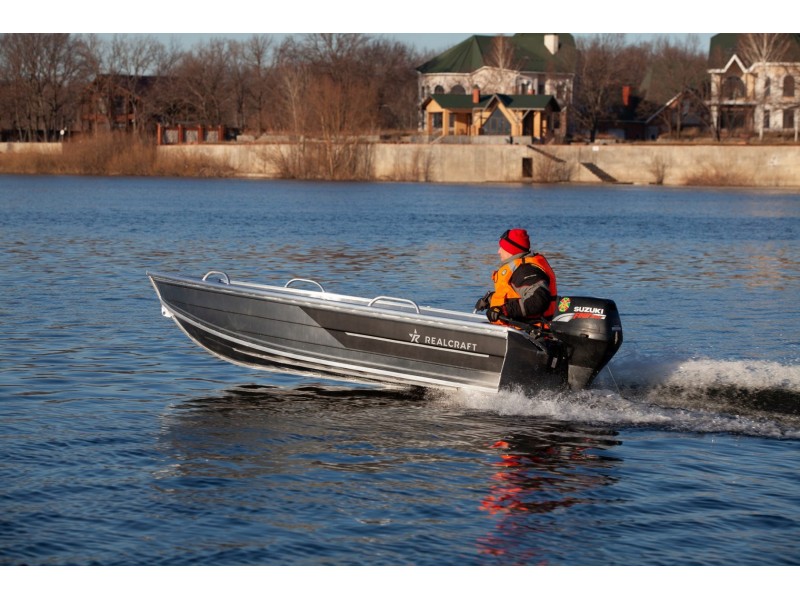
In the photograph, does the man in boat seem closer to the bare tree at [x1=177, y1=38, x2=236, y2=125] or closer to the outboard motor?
the outboard motor

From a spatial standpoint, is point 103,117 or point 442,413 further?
point 103,117

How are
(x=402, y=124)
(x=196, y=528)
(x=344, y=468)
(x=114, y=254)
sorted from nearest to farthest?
(x=196, y=528), (x=344, y=468), (x=114, y=254), (x=402, y=124)

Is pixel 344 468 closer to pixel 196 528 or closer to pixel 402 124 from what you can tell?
pixel 196 528

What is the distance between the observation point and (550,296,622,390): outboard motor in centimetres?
1037

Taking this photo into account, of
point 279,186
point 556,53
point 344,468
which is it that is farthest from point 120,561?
point 556,53

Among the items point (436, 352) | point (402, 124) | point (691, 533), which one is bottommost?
point (691, 533)

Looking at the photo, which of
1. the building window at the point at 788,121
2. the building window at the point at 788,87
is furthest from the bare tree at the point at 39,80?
the building window at the point at 788,121

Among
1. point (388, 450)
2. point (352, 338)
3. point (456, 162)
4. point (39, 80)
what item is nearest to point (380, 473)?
point (388, 450)

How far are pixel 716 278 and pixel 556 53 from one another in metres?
72.8

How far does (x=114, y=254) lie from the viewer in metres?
26.0

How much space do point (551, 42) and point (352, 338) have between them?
8631 cm

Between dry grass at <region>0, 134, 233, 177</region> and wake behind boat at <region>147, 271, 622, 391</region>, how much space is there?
213 feet

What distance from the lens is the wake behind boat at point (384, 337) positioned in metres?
10.4

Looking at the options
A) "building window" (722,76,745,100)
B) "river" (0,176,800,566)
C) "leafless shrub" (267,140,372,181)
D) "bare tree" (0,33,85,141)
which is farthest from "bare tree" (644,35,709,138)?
"river" (0,176,800,566)
